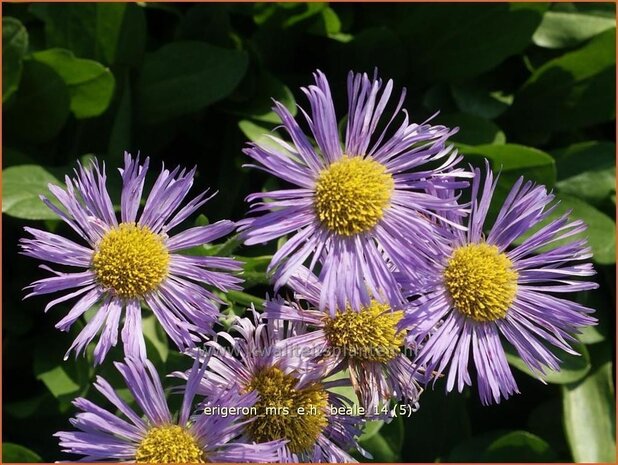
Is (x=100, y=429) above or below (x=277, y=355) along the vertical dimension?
below

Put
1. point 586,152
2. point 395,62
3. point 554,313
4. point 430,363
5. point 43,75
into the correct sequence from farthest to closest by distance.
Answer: point 586,152 < point 395,62 < point 43,75 < point 554,313 < point 430,363

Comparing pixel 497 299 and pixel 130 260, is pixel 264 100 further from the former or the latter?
pixel 497 299

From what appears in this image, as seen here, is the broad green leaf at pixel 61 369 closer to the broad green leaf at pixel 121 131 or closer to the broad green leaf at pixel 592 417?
the broad green leaf at pixel 121 131

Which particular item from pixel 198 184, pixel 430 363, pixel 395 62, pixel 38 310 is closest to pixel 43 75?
pixel 198 184

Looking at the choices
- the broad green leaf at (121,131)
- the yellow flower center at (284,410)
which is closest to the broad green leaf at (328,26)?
the broad green leaf at (121,131)

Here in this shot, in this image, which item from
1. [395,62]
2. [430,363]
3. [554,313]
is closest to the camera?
[430,363]

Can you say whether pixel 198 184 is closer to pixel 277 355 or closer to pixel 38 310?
pixel 38 310
